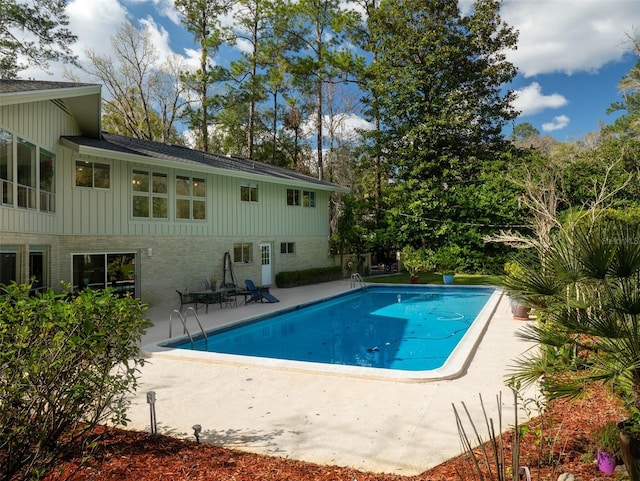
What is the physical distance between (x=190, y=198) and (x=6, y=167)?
6.84 meters

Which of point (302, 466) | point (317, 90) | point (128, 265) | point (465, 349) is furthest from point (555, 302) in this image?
point (317, 90)

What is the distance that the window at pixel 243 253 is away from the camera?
703 inches

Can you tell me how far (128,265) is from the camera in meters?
13.8

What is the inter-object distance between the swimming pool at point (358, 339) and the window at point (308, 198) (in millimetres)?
6593

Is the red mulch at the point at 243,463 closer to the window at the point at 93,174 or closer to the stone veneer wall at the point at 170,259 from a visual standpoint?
the stone veneer wall at the point at 170,259

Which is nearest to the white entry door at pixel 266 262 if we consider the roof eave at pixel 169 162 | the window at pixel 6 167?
the roof eave at pixel 169 162

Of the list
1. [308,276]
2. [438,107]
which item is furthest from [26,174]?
[438,107]

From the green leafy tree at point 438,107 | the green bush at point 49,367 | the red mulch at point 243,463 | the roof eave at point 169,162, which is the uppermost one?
the green leafy tree at point 438,107

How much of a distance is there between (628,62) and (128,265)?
33.5m

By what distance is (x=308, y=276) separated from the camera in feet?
68.8

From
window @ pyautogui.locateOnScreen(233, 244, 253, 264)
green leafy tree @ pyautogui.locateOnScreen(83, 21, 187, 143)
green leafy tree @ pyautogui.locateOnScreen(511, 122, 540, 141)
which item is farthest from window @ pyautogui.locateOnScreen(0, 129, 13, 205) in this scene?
green leafy tree @ pyautogui.locateOnScreen(511, 122, 540, 141)

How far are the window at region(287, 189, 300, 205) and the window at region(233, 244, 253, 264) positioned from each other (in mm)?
3766

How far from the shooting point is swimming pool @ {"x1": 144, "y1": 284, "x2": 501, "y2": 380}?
7.73 meters

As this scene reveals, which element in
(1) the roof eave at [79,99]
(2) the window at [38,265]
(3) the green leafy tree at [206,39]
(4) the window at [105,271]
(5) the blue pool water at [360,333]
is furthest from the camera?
(3) the green leafy tree at [206,39]
